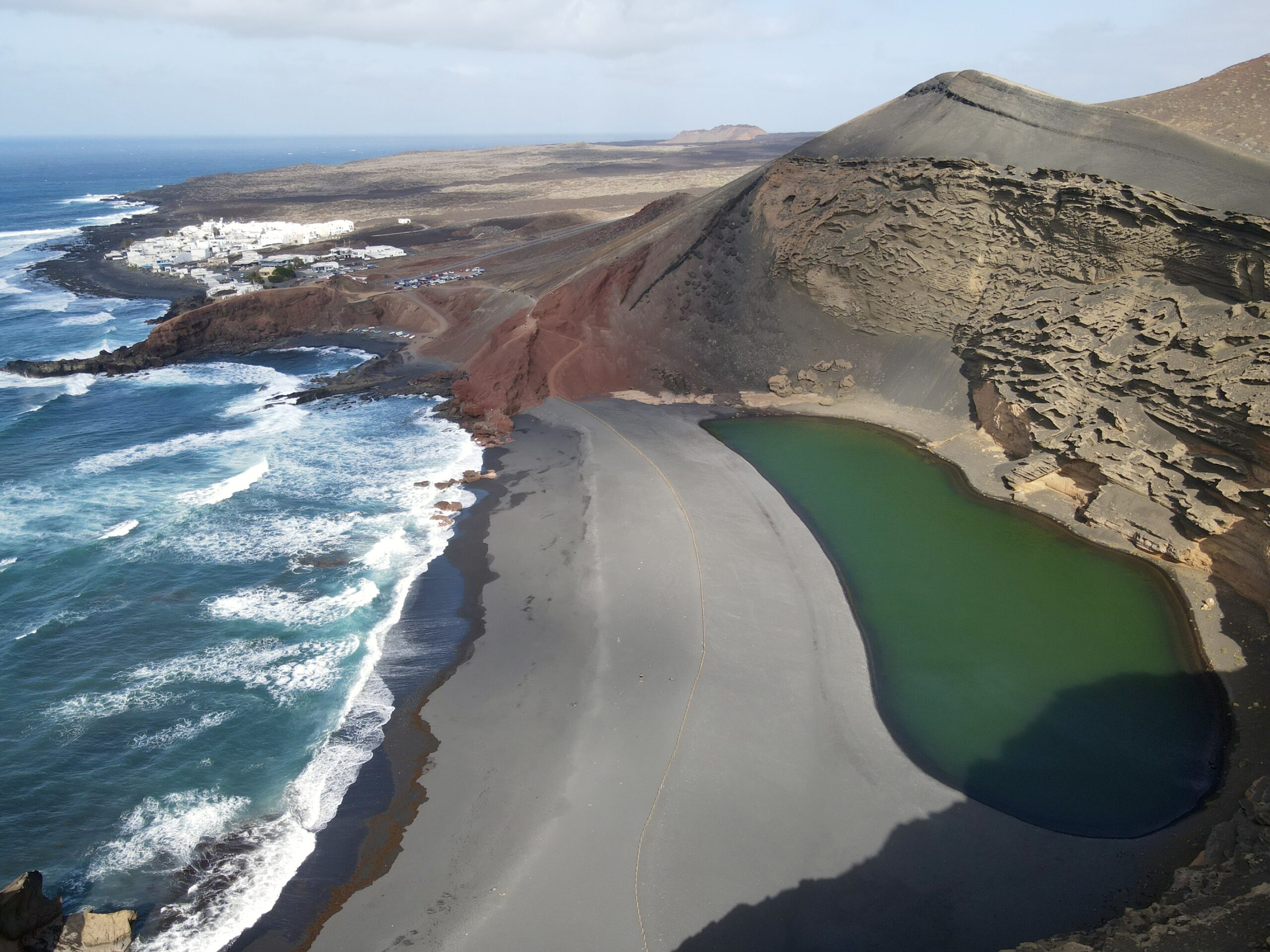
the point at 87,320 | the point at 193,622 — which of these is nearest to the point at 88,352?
the point at 87,320

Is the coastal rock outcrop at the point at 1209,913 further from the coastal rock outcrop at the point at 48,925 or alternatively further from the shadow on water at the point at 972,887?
the coastal rock outcrop at the point at 48,925

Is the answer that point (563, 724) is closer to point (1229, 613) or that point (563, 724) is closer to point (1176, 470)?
point (1229, 613)

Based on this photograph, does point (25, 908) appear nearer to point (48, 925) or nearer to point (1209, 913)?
point (48, 925)

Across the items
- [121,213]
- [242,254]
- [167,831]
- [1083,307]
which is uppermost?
[121,213]

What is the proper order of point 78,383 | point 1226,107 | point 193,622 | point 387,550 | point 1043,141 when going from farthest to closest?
point 78,383 < point 1043,141 < point 1226,107 < point 387,550 < point 193,622

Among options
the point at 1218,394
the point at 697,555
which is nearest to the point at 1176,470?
the point at 1218,394
